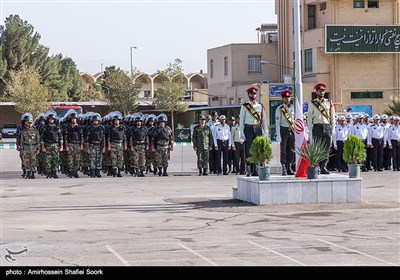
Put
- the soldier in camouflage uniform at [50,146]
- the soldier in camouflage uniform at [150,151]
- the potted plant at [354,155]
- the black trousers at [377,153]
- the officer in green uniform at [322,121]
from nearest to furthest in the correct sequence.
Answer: the potted plant at [354,155], the officer in green uniform at [322,121], the soldier in camouflage uniform at [50,146], the soldier in camouflage uniform at [150,151], the black trousers at [377,153]

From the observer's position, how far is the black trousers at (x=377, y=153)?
2880 cm

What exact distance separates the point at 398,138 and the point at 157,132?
725 centimetres

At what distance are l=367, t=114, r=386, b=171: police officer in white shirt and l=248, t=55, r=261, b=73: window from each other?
138ft

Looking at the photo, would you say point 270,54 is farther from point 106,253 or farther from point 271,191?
point 106,253

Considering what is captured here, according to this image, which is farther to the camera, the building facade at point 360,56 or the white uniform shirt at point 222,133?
the building facade at point 360,56

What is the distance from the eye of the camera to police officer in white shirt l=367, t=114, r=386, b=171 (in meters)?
28.8

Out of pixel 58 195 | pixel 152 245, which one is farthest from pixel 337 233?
pixel 58 195

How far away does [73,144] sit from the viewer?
1085 inches

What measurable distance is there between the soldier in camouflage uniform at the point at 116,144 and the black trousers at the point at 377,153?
7445mm

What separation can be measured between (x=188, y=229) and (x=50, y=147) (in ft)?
44.0

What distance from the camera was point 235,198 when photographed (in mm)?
18969

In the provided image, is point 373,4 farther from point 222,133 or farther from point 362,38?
point 222,133

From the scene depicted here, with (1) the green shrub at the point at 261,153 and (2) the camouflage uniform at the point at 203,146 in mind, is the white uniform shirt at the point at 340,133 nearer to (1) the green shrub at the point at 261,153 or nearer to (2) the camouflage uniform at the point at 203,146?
(2) the camouflage uniform at the point at 203,146

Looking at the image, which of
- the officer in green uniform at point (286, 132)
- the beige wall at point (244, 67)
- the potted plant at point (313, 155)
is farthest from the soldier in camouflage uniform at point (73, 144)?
the beige wall at point (244, 67)
